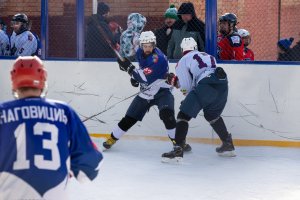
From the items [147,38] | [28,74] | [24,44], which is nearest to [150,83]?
[147,38]

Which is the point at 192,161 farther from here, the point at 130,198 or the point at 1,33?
the point at 1,33

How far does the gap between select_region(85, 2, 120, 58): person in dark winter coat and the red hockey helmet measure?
194 inches

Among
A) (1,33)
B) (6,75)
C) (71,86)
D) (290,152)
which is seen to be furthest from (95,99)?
(290,152)

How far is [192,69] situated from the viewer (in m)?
5.73

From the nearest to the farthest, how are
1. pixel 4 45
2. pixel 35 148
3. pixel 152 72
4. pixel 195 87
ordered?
pixel 35 148 → pixel 195 87 → pixel 152 72 → pixel 4 45

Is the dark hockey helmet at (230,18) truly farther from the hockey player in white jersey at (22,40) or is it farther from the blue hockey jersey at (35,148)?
the blue hockey jersey at (35,148)

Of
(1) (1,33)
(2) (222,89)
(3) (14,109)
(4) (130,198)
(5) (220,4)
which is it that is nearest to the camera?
(3) (14,109)

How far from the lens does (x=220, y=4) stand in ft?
22.7

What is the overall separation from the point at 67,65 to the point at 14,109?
198 inches

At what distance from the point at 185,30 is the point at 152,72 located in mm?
1120

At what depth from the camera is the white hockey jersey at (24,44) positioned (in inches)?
294

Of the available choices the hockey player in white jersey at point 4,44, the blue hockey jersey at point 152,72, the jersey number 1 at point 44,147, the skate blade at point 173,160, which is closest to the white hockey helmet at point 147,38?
the blue hockey jersey at point 152,72

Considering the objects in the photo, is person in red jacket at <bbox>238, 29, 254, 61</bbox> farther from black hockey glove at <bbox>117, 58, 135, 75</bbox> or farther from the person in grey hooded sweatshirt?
black hockey glove at <bbox>117, 58, 135, 75</bbox>

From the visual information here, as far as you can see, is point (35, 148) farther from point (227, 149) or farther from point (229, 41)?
point (229, 41)
